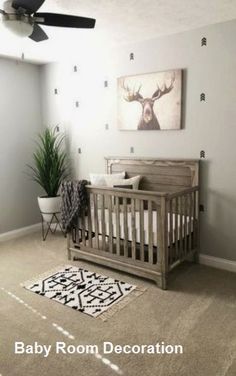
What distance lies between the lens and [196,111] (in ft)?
10.3

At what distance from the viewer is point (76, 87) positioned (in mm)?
4105

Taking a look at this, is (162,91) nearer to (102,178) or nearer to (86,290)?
(102,178)

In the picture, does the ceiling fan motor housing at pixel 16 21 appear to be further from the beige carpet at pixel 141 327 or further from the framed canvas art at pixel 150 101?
the beige carpet at pixel 141 327

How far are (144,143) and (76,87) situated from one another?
1.29 meters

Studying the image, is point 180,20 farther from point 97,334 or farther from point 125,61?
point 97,334

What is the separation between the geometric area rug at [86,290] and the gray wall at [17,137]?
156cm

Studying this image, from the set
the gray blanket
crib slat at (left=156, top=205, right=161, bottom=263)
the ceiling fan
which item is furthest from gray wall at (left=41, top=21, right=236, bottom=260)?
the ceiling fan

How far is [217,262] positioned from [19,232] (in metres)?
2.72

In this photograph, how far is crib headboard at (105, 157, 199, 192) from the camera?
3.21 meters

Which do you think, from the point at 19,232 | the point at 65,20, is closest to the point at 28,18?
the point at 65,20

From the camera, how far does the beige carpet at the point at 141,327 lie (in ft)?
6.07

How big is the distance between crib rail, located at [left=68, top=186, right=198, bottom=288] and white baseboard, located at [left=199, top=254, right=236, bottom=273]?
0.18 meters

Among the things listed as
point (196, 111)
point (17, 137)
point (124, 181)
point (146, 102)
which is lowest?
point (124, 181)

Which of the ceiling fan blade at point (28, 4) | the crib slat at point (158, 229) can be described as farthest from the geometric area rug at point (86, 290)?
the ceiling fan blade at point (28, 4)
